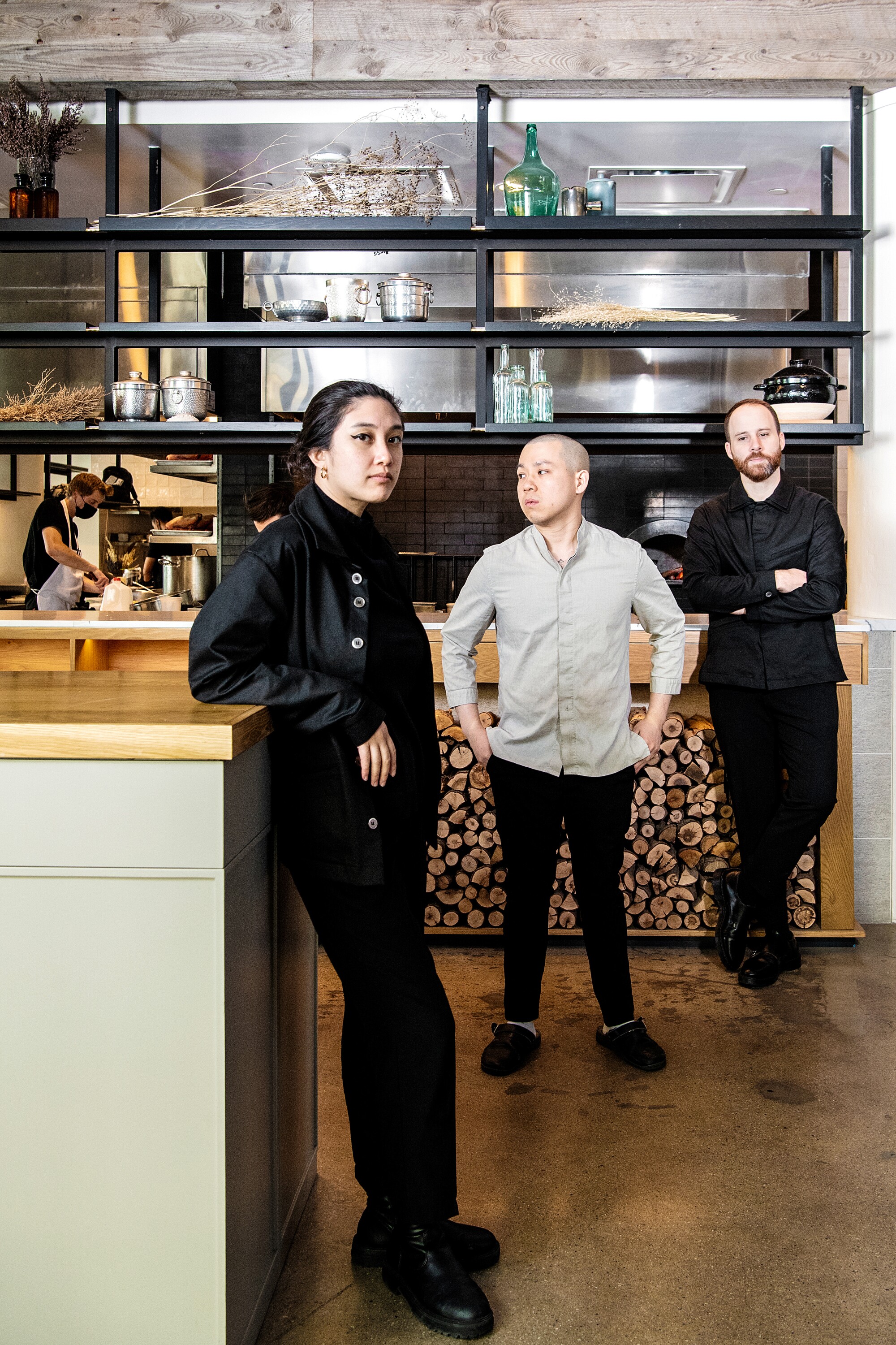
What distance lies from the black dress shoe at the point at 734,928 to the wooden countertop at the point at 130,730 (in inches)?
91.0

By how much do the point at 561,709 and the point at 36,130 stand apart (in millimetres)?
3517

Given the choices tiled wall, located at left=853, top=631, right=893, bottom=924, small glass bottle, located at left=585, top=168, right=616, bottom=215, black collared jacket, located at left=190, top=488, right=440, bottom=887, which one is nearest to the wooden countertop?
black collared jacket, located at left=190, top=488, right=440, bottom=887

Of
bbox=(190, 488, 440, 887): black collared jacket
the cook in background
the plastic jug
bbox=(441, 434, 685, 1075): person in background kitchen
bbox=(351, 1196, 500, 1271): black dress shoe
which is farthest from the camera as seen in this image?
the plastic jug

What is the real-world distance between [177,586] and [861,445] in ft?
14.3

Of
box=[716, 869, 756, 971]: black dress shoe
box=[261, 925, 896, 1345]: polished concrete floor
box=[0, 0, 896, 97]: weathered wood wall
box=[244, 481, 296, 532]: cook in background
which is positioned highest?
box=[0, 0, 896, 97]: weathered wood wall

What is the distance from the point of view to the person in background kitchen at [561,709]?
2715 millimetres

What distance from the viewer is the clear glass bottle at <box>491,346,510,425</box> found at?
452cm

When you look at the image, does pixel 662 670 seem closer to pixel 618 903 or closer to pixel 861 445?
pixel 618 903

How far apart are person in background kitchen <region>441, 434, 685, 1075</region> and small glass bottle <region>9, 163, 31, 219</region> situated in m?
3.07

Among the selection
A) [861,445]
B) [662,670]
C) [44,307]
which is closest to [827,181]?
[861,445]

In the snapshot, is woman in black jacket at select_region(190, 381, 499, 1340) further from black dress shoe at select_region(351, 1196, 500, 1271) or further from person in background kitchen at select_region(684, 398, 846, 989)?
person in background kitchen at select_region(684, 398, 846, 989)

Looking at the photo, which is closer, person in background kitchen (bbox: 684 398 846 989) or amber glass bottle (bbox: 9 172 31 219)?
person in background kitchen (bbox: 684 398 846 989)

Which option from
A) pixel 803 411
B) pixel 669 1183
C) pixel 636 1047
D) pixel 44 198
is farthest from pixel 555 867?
pixel 44 198

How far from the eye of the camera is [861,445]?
4500 millimetres
